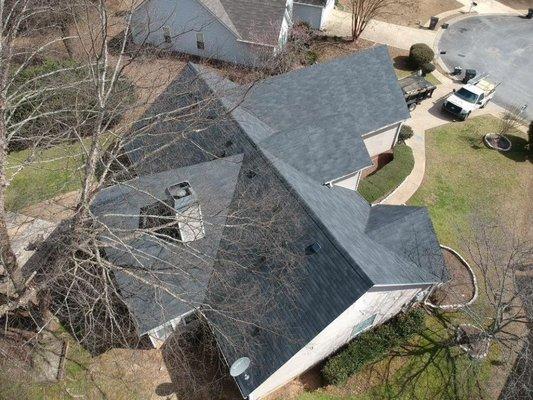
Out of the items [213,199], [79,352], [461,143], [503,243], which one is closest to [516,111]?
[461,143]

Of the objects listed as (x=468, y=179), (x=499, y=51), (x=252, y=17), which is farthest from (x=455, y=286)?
(x=499, y=51)

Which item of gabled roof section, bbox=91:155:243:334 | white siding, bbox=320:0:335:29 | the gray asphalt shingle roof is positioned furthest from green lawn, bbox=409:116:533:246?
white siding, bbox=320:0:335:29

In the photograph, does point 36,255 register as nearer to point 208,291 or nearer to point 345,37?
point 208,291

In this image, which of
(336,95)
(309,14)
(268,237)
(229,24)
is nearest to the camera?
(268,237)

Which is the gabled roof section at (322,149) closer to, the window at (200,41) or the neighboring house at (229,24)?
the neighboring house at (229,24)

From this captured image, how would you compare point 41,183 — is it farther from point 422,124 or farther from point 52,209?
point 422,124

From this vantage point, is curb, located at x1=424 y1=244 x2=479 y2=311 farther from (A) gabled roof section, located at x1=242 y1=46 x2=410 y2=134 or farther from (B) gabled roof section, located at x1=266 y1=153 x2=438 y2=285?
(A) gabled roof section, located at x1=242 y1=46 x2=410 y2=134

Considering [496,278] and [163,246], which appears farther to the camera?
[496,278]
